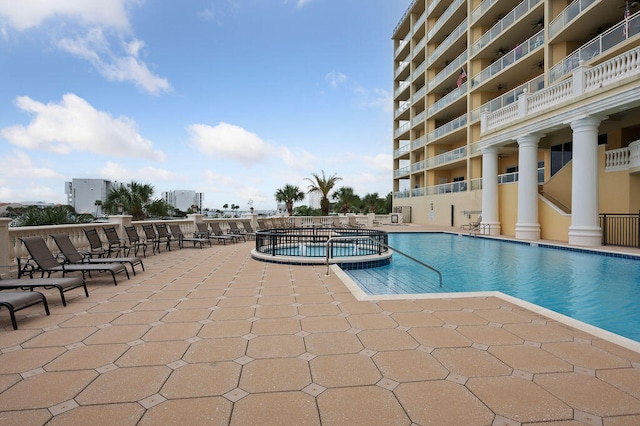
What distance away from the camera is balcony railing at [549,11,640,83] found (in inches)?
553

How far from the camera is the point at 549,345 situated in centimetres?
352

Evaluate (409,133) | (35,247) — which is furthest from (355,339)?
(409,133)

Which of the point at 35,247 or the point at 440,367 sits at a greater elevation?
the point at 35,247

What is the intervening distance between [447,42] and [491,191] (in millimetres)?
17609

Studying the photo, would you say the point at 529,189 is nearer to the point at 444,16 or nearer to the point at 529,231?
the point at 529,231

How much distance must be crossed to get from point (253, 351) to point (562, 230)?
16.8m

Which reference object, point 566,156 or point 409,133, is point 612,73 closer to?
point 566,156

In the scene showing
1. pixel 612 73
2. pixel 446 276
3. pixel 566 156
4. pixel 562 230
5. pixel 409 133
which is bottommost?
pixel 446 276

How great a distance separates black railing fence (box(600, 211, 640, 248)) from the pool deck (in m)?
12.3

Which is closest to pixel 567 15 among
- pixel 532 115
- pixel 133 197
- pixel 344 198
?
pixel 532 115

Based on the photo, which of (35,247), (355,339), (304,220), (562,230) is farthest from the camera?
(304,220)

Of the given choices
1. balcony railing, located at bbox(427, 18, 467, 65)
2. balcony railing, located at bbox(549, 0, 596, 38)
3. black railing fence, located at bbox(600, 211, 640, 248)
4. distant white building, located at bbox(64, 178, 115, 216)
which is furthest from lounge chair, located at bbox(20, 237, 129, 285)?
distant white building, located at bbox(64, 178, 115, 216)

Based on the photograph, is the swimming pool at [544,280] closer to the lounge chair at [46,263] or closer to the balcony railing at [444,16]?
the lounge chair at [46,263]

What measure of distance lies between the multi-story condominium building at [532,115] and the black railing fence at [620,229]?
66cm
